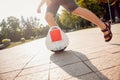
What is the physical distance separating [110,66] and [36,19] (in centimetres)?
8734

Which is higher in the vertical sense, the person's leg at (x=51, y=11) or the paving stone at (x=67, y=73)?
the person's leg at (x=51, y=11)

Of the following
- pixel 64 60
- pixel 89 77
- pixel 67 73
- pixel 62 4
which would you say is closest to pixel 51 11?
pixel 62 4

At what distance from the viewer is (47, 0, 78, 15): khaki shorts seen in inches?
152

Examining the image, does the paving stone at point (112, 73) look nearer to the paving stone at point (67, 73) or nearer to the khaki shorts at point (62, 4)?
the paving stone at point (67, 73)

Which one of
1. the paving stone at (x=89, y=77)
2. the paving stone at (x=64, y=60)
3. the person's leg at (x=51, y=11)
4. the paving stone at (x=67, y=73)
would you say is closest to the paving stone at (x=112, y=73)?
the paving stone at (x=89, y=77)

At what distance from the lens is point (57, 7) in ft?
13.7

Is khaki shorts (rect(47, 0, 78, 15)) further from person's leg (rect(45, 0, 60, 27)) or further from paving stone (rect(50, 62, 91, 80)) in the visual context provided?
paving stone (rect(50, 62, 91, 80))

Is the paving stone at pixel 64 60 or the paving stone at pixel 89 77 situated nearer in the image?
the paving stone at pixel 89 77

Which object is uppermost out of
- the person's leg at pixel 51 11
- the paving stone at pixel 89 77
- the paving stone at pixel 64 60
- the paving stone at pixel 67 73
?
the person's leg at pixel 51 11

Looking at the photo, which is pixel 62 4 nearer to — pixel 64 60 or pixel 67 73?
pixel 64 60

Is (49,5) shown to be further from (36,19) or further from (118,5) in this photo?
(36,19)

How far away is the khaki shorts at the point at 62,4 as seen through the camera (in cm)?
386

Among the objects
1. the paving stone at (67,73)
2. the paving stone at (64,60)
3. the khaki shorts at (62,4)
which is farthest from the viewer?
the khaki shorts at (62,4)

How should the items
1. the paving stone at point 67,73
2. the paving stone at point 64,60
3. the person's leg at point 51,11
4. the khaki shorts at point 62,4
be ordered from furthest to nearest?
the person's leg at point 51,11, the khaki shorts at point 62,4, the paving stone at point 64,60, the paving stone at point 67,73
